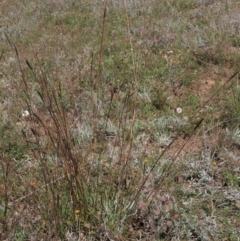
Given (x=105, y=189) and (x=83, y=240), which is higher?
(x=105, y=189)

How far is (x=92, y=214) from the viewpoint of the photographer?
316 centimetres

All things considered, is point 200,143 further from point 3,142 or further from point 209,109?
point 3,142

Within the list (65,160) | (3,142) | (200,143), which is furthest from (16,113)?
(65,160)

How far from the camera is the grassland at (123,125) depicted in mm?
3166

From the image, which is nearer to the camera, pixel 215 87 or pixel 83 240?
pixel 83 240

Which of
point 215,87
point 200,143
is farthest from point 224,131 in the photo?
point 215,87

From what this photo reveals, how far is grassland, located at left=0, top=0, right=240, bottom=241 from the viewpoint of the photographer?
10.4 feet

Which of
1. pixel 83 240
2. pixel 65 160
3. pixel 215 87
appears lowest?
pixel 215 87

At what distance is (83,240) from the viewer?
3.18m

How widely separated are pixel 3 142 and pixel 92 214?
→ 2.09 metres

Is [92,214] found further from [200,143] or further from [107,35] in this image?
[107,35]

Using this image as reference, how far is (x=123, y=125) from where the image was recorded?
4820 mm

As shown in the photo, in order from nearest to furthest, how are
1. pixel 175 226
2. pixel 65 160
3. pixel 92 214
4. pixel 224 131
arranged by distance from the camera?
pixel 65 160 < pixel 92 214 < pixel 175 226 < pixel 224 131

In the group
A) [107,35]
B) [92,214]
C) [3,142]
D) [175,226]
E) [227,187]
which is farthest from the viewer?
[107,35]
